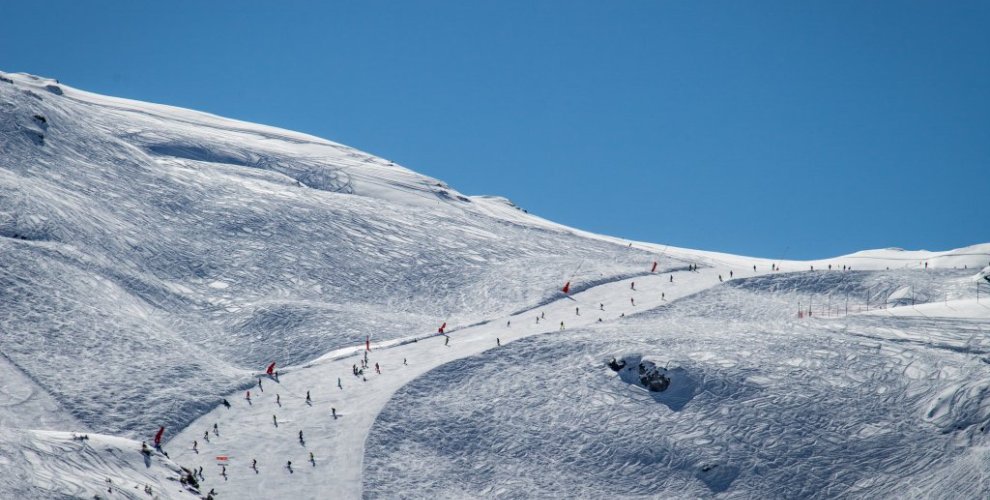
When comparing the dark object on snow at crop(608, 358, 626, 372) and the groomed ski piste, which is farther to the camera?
the dark object on snow at crop(608, 358, 626, 372)

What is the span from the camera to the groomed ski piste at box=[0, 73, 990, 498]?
54.0m

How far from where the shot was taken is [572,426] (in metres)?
59.6

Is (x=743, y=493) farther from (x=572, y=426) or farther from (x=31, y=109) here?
(x=31, y=109)

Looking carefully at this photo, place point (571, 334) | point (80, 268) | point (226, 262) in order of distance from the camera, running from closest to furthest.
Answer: point (571, 334) → point (80, 268) → point (226, 262)

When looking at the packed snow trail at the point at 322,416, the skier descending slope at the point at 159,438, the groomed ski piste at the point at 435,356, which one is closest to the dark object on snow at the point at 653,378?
the groomed ski piste at the point at 435,356

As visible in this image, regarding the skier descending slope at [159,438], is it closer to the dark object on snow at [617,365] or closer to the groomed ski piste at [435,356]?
the groomed ski piste at [435,356]

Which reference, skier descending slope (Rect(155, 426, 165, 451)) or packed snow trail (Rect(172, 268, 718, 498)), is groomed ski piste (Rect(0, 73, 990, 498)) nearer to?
packed snow trail (Rect(172, 268, 718, 498))

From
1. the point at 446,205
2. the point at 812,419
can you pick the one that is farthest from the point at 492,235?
the point at 812,419

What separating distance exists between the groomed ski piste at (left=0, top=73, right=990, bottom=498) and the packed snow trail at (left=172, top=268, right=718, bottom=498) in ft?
0.65

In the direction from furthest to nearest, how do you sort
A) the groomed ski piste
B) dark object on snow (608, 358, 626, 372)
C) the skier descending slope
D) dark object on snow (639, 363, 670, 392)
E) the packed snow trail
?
1. dark object on snow (608, 358, 626, 372)
2. dark object on snow (639, 363, 670, 392)
3. the skier descending slope
4. the groomed ski piste
5. the packed snow trail

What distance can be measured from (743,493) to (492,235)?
55.8m

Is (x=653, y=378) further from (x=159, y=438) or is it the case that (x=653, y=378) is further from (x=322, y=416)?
(x=159, y=438)

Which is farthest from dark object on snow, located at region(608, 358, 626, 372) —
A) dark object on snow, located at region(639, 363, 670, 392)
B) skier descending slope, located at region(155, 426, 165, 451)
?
skier descending slope, located at region(155, 426, 165, 451)

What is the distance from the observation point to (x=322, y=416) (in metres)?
59.2
